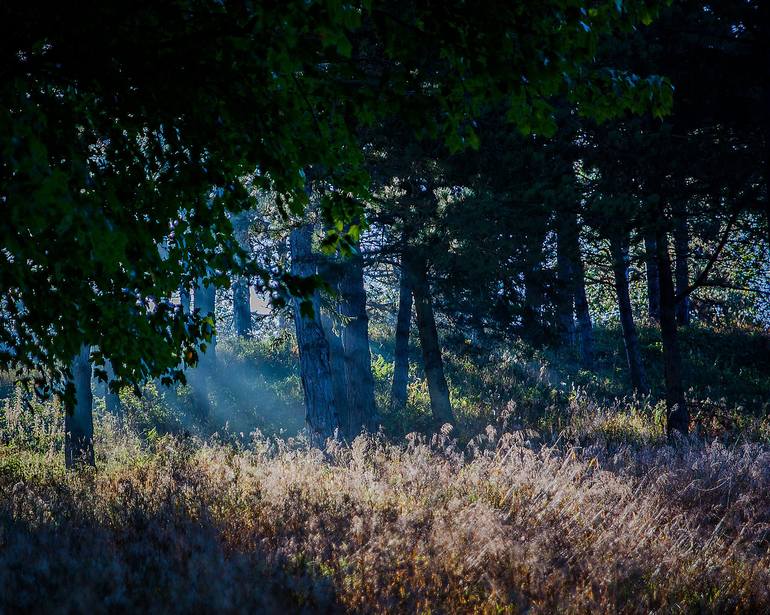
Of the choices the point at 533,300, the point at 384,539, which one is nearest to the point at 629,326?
the point at 533,300

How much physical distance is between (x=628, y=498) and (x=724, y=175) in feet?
19.6

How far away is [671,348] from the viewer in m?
12.1

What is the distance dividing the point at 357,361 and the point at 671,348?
6134 millimetres

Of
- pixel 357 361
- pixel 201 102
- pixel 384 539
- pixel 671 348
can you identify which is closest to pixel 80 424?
A: pixel 357 361

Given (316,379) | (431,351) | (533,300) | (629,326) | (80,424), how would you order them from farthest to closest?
(629,326) < (431,351) < (533,300) < (316,379) < (80,424)

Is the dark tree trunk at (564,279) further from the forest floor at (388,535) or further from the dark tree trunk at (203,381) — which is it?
the dark tree trunk at (203,381)

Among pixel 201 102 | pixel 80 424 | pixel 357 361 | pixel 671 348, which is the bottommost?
pixel 80 424

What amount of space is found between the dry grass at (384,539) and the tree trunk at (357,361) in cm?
581

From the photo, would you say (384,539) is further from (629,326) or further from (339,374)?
(629,326)

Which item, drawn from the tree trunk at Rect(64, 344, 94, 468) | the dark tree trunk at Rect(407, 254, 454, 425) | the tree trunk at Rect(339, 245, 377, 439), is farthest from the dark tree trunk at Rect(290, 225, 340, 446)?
the tree trunk at Rect(64, 344, 94, 468)

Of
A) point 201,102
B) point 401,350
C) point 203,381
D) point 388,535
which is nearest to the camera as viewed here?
point 201,102

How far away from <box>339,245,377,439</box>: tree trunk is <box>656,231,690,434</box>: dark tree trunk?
5742 millimetres

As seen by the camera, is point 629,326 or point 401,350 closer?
point 629,326

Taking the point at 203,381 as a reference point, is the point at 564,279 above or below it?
above
